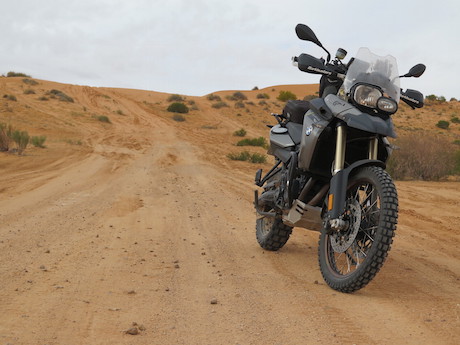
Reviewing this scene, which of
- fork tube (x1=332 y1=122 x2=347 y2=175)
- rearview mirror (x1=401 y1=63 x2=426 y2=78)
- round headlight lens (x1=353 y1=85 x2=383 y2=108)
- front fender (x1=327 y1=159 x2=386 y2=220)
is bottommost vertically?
front fender (x1=327 y1=159 x2=386 y2=220)

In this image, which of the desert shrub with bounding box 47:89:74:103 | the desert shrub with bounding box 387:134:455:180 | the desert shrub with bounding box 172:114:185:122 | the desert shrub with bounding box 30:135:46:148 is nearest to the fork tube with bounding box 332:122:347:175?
the desert shrub with bounding box 387:134:455:180

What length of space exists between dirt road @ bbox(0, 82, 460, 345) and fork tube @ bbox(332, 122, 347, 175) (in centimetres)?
96

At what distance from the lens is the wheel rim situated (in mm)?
4012

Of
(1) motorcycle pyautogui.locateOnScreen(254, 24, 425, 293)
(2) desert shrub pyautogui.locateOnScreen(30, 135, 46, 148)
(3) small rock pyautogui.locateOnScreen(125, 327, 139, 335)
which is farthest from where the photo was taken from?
(2) desert shrub pyautogui.locateOnScreen(30, 135, 46, 148)

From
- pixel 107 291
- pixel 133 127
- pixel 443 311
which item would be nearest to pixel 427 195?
pixel 443 311

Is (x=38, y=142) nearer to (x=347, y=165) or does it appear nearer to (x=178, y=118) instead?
(x=347, y=165)

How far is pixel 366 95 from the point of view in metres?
4.24

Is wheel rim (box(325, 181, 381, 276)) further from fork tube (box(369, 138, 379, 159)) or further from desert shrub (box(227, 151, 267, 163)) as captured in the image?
desert shrub (box(227, 151, 267, 163))

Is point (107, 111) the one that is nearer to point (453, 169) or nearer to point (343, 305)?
point (453, 169)

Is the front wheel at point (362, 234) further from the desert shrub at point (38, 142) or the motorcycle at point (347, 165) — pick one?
the desert shrub at point (38, 142)

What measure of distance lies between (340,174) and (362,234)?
0.48 m

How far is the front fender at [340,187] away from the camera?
412cm

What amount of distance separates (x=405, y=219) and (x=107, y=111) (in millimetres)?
25670

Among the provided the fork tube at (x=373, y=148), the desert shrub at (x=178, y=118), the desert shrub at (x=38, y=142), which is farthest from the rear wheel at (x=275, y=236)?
the desert shrub at (x=178, y=118)
